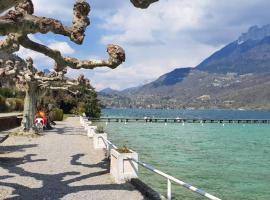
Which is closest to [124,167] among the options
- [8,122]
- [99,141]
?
[99,141]

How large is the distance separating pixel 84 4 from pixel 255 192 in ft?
46.6

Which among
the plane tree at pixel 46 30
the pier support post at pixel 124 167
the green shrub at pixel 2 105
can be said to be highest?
the plane tree at pixel 46 30

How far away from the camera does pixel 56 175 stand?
16.5 m

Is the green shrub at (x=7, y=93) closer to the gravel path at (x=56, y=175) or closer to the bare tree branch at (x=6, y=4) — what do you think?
the gravel path at (x=56, y=175)

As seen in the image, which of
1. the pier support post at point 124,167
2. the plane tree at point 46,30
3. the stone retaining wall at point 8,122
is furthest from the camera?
the stone retaining wall at point 8,122

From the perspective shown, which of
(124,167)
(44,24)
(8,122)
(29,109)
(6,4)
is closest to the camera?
(6,4)

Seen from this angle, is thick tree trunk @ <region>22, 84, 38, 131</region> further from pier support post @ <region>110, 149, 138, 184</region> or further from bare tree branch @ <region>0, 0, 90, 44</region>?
bare tree branch @ <region>0, 0, 90, 44</region>

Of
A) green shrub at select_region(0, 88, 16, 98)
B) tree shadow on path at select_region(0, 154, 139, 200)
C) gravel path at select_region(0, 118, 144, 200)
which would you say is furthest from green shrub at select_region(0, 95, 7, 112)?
tree shadow on path at select_region(0, 154, 139, 200)

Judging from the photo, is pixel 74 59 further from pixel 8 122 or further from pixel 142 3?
pixel 8 122

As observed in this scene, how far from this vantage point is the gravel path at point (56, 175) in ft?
43.4

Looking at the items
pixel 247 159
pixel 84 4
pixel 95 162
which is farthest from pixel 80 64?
pixel 247 159

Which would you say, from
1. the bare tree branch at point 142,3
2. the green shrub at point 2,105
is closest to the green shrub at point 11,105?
the green shrub at point 2,105

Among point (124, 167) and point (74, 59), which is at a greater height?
point (74, 59)

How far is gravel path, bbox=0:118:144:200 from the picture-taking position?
13.2m
